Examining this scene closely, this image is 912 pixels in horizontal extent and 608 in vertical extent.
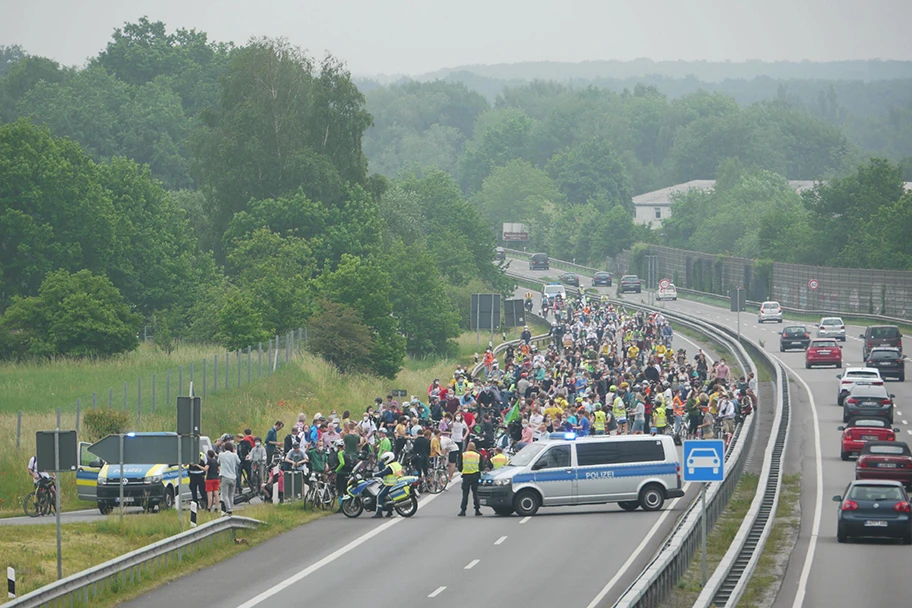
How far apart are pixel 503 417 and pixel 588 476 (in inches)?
515

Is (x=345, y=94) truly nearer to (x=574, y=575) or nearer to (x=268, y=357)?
(x=268, y=357)

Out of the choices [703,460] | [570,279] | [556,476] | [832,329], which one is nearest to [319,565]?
[703,460]

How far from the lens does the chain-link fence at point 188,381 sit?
135ft

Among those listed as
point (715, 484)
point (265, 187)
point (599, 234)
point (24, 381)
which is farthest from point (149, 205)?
point (599, 234)

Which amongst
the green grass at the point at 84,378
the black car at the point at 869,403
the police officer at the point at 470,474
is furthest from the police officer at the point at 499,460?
the black car at the point at 869,403

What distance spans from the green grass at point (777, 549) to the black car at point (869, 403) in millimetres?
8585

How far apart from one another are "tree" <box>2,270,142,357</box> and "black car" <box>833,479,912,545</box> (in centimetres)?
3708

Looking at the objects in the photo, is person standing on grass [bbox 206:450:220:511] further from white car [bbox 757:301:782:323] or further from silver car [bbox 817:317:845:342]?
white car [bbox 757:301:782:323]

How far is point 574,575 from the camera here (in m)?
25.8

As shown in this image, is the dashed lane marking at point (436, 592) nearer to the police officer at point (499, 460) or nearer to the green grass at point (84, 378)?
the police officer at point (499, 460)

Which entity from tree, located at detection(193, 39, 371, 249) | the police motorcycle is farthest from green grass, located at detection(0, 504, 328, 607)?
tree, located at detection(193, 39, 371, 249)

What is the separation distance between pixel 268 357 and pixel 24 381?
8035 mm

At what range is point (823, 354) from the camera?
67688mm

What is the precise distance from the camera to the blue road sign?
24.4m
